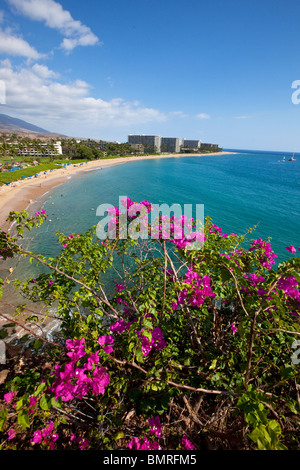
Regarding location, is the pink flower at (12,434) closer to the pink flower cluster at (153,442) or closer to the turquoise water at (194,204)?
the pink flower cluster at (153,442)

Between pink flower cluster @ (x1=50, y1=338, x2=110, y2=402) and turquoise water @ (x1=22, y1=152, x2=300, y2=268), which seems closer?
pink flower cluster @ (x1=50, y1=338, x2=110, y2=402)

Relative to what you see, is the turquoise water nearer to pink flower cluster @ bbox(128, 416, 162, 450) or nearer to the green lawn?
the green lawn

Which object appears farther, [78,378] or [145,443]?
[145,443]

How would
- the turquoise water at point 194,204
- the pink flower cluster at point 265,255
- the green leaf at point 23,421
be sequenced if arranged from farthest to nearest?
the turquoise water at point 194,204
the pink flower cluster at point 265,255
the green leaf at point 23,421

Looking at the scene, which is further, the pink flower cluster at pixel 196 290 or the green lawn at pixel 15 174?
the green lawn at pixel 15 174

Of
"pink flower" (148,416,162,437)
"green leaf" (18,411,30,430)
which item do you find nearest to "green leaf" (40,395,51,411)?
"green leaf" (18,411,30,430)

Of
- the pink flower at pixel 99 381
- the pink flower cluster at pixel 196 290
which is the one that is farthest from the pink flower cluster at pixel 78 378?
the pink flower cluster at pixel 196 290

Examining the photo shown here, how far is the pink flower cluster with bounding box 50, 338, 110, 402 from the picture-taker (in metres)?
1.58

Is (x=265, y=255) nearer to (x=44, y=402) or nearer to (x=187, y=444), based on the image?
(x=187, y=444)

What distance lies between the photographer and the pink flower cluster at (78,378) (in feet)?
5.19

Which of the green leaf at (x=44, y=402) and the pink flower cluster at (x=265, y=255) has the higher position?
the pink flower cluster at (x=265, y=255)

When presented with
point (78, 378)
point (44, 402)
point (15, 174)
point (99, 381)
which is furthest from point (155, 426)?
point (15, 174)

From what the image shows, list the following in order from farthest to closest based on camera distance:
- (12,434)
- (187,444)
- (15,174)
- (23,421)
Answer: (15,174), (187,444), (12,434), (23,421)

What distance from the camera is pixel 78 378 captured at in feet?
5.36
